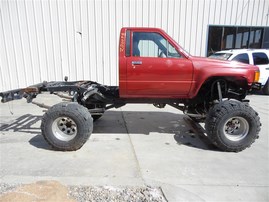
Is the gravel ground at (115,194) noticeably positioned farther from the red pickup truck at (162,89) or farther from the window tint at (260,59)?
the window tint at (260,59)

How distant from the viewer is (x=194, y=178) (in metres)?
3.32

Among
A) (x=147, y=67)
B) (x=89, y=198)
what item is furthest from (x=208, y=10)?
(x=89, y=198)

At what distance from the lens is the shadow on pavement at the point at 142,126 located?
4719mm

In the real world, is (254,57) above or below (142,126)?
above

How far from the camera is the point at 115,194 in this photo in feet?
9.29

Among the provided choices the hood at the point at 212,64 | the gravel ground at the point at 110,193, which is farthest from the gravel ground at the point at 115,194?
the hood at the point at 212,64

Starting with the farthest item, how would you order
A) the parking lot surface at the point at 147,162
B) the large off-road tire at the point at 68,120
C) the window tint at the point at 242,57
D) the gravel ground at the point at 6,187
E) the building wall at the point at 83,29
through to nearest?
the building wall at the point at 83,29 < the window tint at the point at 242,57 < the large off-road tire at the point at 68,120 < the parking lot surface at the point at 147,162 < the gravel ground at the point at 6,187

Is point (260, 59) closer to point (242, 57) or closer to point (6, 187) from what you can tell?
point (242, 57)

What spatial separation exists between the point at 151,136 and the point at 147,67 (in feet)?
5.16

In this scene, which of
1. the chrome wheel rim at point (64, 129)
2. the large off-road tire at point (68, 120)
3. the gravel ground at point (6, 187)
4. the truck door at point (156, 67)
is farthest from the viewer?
the truck door at point (156, 67)

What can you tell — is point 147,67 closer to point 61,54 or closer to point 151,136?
point 151,136

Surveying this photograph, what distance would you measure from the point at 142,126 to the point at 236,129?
2.19 metres

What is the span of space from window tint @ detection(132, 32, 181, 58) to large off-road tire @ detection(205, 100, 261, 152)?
1.31 metres

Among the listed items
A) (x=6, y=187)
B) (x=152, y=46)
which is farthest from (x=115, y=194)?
(x=152, y=46)
